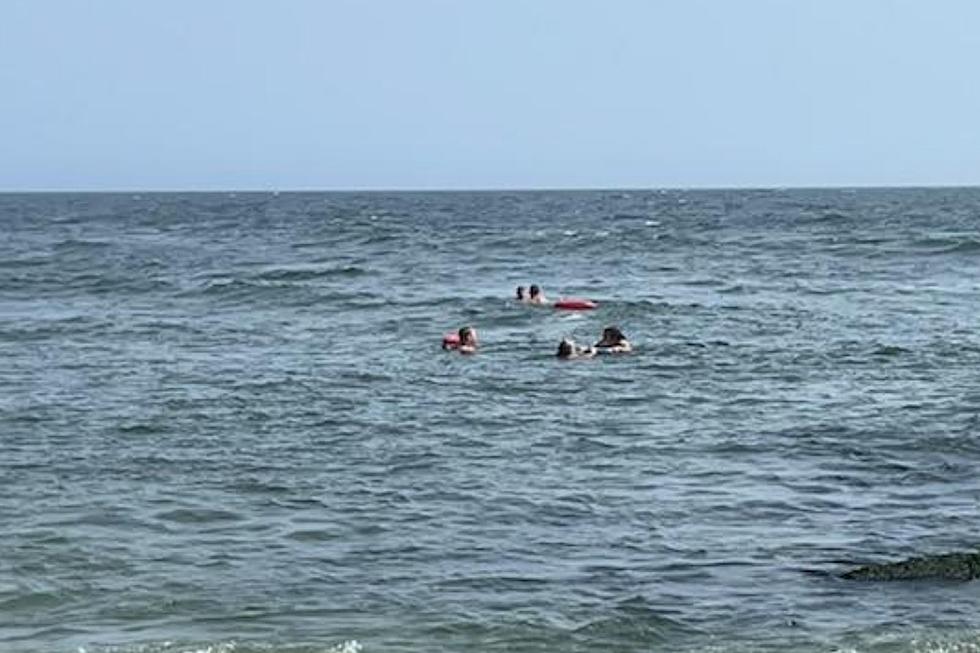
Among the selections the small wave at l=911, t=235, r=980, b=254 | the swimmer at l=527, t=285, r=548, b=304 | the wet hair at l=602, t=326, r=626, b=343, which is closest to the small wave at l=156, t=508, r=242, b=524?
the wet hair at l=602, t=326, r=626, b=343

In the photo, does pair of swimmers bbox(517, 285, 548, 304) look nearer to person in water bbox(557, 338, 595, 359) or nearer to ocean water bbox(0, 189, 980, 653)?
ocean water bbox(0, 189, 980, 653)

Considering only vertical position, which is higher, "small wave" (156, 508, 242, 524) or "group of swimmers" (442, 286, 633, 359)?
"group of swimmers" (442, 286, 633, 359)

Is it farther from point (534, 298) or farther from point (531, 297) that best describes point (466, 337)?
point (531, 297)

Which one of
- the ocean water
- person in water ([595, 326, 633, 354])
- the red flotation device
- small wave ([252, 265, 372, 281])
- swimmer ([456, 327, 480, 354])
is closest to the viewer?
the ocean water

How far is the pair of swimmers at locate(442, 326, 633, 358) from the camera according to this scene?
83.3 ft

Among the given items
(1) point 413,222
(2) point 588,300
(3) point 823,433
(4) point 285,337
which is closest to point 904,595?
(3) point 823,433

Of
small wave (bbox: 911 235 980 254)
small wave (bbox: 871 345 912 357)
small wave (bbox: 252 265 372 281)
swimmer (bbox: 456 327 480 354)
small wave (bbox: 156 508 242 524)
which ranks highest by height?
small wave (bbox: 911 235 980 254)

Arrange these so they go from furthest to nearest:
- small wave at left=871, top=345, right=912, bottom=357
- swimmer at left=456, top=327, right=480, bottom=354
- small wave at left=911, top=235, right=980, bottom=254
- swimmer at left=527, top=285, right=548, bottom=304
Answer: small wave at left=911, top=235, right=980, bottom=254, swimmer at left=527, top=285, right=548, bottom=304, swimmer at left=456, top=327, right=480, bottom=354, small wave at left=871, top=345, right=912, bottom=357

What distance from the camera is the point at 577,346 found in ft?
86.4

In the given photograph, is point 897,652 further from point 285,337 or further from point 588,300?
point 588,300

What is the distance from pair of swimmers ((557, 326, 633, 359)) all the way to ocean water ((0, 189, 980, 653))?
1.03 feet

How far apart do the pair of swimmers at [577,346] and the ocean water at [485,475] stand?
1.10 ft

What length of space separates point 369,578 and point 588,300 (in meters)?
24.3

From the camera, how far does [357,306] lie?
36.3 meters
